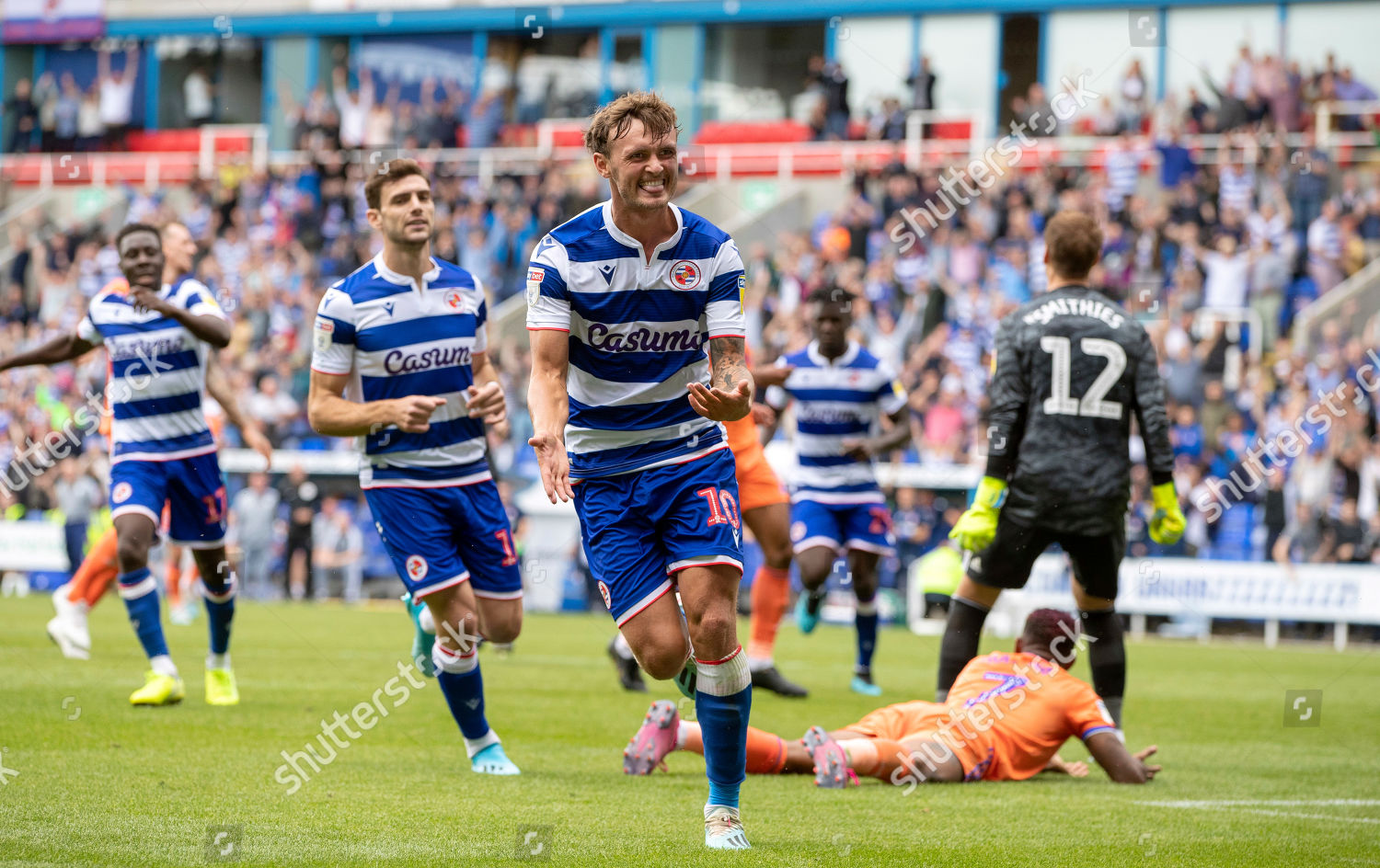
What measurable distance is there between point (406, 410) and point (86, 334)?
11.5ft

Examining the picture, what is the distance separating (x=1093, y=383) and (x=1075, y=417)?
7.2 inches

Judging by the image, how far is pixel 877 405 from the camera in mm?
11570

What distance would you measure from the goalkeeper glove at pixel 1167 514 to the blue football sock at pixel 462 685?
3220 mm

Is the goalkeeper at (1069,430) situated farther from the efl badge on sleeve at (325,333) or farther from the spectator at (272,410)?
the spectator at (272,410)

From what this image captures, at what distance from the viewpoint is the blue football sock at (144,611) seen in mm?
9289

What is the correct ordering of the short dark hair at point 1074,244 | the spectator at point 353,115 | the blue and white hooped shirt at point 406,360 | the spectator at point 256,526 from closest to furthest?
the blue and white hooped shirt at point 406,360, the short dark hair at point 1074,244, the spectator at point 256,526, the spectator at point 353,115

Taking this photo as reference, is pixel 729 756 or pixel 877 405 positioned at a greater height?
pixel 877 405

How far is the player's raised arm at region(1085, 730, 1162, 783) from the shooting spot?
7.04m

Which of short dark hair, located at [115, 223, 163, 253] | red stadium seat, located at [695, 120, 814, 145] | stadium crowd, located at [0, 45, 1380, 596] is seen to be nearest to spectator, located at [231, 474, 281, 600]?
stadium crowd, located at [0, 45, 1380, 596]

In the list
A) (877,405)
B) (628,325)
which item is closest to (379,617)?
(877,405)

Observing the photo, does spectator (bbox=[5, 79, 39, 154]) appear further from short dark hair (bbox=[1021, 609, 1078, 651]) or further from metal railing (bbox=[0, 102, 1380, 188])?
short dark hair (bbox=[1021, 609, 1078, 651])

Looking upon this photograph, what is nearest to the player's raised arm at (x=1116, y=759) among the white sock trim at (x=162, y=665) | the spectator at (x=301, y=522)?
the white sock trim at (x=162, y=665)

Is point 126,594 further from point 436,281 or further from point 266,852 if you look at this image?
point 266,852

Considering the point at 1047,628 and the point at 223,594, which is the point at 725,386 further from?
the point at 223,594
